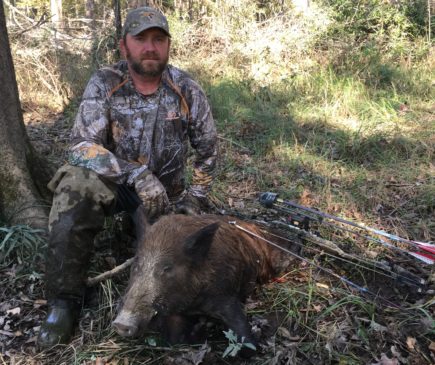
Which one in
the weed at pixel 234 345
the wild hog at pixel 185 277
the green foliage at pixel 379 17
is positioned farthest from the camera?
the green foliage at pixel 379 17

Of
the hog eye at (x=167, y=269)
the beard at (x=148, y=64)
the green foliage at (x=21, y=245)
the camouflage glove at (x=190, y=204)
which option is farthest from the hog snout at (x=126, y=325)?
the beard at (x=148, y=64)

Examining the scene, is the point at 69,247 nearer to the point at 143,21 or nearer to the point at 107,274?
the point at 107,274

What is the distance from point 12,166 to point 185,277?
209cm

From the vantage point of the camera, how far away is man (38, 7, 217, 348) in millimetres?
2859

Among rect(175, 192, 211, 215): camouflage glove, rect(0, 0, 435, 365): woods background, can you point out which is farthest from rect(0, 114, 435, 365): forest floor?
rect(175, 192, 211, 215): camouflage glove

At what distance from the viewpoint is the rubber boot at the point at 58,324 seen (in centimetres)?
274

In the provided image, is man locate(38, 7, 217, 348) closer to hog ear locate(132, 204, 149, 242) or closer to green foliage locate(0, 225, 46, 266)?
hog ear locate(132, 204, 149, 242)

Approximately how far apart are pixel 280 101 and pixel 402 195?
10.8 feet

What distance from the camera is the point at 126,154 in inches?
139

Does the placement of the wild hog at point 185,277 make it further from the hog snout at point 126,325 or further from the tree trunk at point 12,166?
the tree trunk at point 12,166

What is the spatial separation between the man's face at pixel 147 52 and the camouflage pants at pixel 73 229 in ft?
3.15

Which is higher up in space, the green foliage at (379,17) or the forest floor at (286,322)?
the green foliage at (379,17)

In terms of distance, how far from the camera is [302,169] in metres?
5.42

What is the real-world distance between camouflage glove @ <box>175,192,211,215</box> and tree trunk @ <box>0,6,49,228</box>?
3.85 ft
